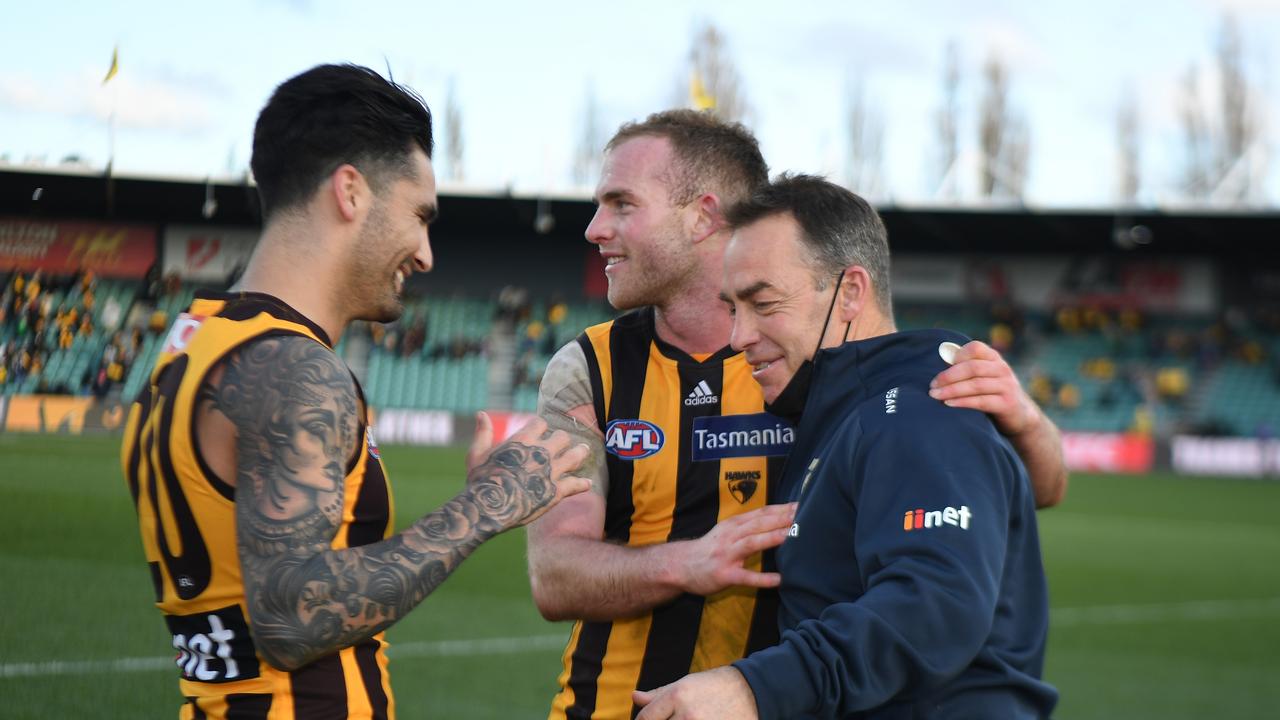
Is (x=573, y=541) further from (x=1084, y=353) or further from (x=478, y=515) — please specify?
(x=1084, y=353)

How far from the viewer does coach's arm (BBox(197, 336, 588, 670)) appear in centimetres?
216

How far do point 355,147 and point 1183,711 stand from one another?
6908 mm

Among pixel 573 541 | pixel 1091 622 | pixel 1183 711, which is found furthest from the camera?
pixel 1091 622

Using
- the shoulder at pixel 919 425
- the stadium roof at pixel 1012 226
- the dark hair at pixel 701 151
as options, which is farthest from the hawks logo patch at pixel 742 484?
the stadium roof at pixel 1012 226

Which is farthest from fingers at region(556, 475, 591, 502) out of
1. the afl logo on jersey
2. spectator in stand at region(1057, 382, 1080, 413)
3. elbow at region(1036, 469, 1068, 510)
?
spectator in stand at region(1057, 382, 1080, 413)

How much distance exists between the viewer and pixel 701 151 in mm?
3785

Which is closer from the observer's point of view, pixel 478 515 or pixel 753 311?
pixel 478 515

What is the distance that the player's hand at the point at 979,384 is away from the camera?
2375 mm

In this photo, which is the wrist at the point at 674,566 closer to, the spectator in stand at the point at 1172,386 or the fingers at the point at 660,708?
the fingers at the point at 660,708

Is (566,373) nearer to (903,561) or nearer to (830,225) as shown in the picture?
(830,225)

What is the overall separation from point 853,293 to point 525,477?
941mm

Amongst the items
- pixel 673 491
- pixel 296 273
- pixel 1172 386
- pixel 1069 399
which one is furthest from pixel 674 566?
pixel 1172 386

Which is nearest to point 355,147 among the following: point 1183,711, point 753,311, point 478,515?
point 478,515

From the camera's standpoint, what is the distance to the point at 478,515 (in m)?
2.37
